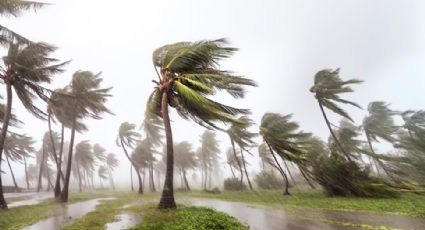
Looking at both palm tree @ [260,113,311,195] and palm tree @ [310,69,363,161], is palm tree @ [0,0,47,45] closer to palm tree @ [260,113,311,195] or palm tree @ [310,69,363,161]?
palm tree @ [260,113,311,195]

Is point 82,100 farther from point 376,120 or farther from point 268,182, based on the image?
point 376,120

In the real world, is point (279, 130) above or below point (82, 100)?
below

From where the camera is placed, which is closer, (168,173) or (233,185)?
(168,173)

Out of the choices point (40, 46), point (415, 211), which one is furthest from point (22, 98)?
point (415, 211)

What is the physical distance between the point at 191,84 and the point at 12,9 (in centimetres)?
1183

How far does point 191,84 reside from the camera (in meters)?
16.2

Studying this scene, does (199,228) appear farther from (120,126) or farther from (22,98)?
(120,126)

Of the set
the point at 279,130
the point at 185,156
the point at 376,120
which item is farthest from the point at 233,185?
the point at 376,120

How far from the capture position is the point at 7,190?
47562 mm

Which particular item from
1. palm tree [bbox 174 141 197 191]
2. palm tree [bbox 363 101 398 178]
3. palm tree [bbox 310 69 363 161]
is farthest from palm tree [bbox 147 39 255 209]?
palm tree [bbox 174 141 197 191]

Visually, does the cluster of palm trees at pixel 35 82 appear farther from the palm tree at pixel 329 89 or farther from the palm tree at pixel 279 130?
the palm tree at pixel 329 89

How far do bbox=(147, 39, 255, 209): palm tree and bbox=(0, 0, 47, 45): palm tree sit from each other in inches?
318

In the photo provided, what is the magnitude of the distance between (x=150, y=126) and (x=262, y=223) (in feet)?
126

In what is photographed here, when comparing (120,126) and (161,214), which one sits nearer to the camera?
(161,214)
